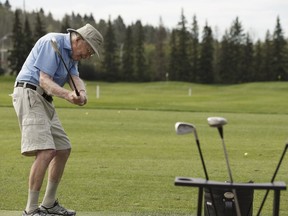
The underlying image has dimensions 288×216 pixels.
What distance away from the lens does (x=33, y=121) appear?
5.17m

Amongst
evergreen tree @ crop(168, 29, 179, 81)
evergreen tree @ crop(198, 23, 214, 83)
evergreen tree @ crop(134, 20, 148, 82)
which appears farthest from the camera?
evergreen tree @ crop(134, 20, 148, 82)

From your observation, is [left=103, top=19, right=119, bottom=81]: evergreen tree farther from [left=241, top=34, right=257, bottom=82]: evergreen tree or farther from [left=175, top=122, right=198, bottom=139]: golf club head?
[left=175, top=122, right=198, bottom=139]: golf club head

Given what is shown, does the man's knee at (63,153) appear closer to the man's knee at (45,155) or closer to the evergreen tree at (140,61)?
the man's knee at (45,155)

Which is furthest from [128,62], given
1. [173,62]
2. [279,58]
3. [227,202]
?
[227,202]

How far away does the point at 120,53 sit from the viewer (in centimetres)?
8500

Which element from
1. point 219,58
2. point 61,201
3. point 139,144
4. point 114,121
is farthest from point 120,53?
point 61,201

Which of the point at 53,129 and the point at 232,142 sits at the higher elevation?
the point at 53,129

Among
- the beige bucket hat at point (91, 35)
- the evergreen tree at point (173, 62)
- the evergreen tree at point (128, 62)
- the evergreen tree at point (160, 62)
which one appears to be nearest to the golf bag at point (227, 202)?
the beige bucket hat at point (91, 35)

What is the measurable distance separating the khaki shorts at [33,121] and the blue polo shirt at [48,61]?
0.14m

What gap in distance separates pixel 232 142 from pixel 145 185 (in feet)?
17.9

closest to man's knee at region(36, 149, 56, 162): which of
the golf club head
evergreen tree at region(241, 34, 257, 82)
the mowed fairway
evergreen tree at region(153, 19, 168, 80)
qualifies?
the mowed fairway

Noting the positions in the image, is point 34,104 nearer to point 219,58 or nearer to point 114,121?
point 114,121

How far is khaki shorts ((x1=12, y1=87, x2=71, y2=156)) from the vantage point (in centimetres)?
513

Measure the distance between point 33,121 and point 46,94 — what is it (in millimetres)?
281
